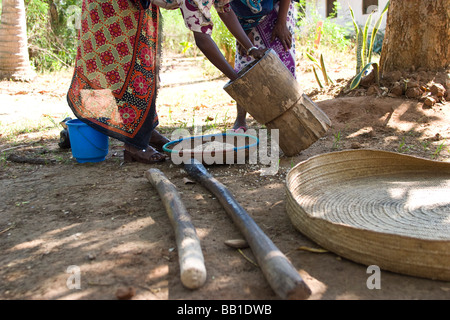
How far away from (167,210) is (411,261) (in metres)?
1.10

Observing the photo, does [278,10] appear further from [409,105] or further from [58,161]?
[58,161]

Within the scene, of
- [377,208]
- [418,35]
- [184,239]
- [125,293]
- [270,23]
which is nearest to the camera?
[125,293]

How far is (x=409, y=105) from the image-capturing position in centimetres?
375

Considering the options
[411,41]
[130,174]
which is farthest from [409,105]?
[130,174]

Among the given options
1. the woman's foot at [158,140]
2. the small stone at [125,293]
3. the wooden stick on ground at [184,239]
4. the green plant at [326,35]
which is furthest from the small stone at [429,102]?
the green plant at [326,35]

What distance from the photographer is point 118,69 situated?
2.91 meters

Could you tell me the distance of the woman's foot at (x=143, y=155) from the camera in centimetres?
307

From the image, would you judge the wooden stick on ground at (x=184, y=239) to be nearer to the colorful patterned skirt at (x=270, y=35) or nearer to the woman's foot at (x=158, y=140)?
the woman's foot at (x=158, y=140)

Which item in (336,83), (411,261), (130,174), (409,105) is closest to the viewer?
(411,261)

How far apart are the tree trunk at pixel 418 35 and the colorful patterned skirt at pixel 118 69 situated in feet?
7.48

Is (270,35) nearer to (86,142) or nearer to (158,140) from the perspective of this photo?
(158,140)

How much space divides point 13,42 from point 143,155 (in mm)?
4989

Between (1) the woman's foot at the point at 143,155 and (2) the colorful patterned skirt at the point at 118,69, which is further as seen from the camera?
(1) the woman's foot at the point at 143,155

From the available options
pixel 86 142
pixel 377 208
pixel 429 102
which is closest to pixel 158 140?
pixel 86 142
